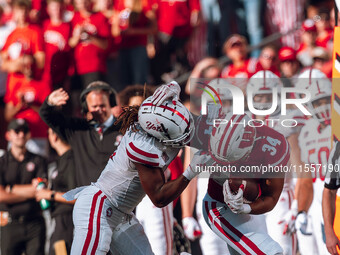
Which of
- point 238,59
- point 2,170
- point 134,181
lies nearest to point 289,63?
point 238,59

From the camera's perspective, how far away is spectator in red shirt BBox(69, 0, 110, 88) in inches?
320

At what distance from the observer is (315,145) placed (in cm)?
630

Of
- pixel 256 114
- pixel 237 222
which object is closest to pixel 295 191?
pixel 256 114

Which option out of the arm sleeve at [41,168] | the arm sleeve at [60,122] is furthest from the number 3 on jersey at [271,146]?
the arm sleeve at [41,168]

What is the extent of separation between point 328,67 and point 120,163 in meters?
3.61

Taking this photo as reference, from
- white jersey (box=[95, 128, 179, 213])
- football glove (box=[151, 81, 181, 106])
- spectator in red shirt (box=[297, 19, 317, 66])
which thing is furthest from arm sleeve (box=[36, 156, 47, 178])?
spectator in red shirt (box=[297, 19, 317, 66])

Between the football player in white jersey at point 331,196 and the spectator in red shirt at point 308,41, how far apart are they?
9.96ft

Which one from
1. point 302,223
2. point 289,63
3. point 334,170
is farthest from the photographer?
point 289,63

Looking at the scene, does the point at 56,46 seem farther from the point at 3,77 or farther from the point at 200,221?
the point at 200,221

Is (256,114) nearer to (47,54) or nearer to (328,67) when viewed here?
(328,67)

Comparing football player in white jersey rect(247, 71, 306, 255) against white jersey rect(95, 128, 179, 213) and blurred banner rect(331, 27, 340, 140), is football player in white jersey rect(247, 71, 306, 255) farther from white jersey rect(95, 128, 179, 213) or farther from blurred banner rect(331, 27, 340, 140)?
white jersey rect(95, 128, 179, 213)

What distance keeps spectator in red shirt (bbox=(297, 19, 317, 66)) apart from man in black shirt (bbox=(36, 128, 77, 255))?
3.19 metres

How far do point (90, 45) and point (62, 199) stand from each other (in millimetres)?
2308

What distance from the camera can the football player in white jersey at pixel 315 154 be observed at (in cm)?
623
